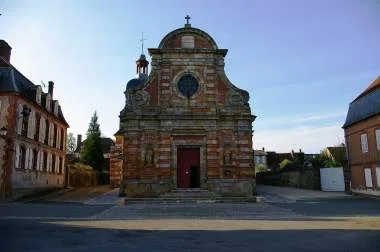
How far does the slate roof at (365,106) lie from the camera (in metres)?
25.7

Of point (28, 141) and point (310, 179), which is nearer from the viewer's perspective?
point (28, 141)

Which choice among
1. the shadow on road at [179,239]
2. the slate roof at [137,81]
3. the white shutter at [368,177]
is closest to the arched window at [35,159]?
the slate roof at [137,81]

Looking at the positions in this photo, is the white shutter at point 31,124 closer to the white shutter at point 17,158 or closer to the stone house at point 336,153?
the white shutter at point 17,158

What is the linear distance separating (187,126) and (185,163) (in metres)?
2.40

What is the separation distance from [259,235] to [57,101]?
26.8 meters

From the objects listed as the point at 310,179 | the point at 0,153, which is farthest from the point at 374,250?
the point at 310,179

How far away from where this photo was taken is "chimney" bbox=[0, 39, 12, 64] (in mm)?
26656

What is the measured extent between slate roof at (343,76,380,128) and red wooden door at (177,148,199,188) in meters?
13.5

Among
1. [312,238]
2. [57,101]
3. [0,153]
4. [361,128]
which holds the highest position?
[57,101]

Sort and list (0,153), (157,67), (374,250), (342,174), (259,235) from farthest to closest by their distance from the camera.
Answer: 1. (342,174)
2. (157,67)
3. (0,153)
4. (259,235)
5. (374,250)

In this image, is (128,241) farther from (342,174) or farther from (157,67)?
(342,174)

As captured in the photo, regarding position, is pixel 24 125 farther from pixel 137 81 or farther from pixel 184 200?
pixel 137 81

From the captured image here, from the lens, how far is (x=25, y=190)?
23906 millimetres

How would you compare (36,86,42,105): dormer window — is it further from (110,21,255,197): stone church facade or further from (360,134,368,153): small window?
(360,134,368,153): small window
